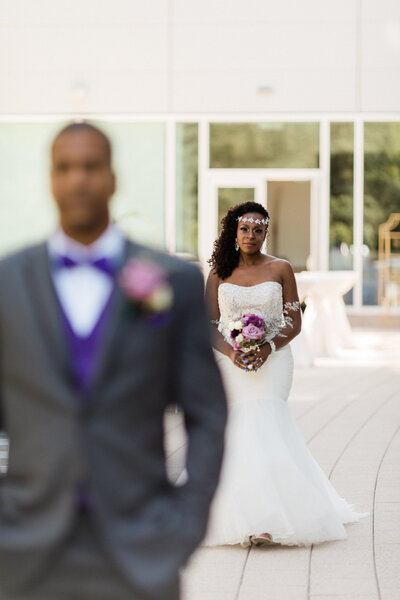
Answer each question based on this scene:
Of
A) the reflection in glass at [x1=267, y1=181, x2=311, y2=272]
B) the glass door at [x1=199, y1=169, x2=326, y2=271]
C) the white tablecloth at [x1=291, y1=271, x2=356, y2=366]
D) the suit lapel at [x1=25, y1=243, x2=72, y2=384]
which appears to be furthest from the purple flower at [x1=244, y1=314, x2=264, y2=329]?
the reflection in glass at [x1=267, y1=181, x2=311, y2=272]

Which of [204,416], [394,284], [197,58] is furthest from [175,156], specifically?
[204,416]

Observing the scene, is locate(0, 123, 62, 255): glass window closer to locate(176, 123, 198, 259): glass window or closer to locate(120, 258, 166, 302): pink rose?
locate(176, 123, 198, 259): glass window

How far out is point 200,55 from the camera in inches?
869

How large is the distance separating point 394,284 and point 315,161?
9.83 feet

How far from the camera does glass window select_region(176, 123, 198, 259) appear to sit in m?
22.3

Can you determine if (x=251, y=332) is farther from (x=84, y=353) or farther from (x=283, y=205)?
(x=283, y=205)

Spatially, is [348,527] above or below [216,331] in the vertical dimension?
below

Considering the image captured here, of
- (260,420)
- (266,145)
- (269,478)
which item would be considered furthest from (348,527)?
(266,145)

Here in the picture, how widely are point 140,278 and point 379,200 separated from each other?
67.0 ft

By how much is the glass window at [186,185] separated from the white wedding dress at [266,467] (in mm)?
15871

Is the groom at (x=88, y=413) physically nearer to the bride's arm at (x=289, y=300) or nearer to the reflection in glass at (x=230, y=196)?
the bride's arm at (x=289, y=300)

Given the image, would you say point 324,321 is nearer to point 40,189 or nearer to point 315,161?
point 315,161

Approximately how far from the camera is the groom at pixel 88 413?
2092mm

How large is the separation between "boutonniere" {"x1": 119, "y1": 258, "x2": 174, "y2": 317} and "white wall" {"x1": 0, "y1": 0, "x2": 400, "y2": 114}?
20.2 meters
